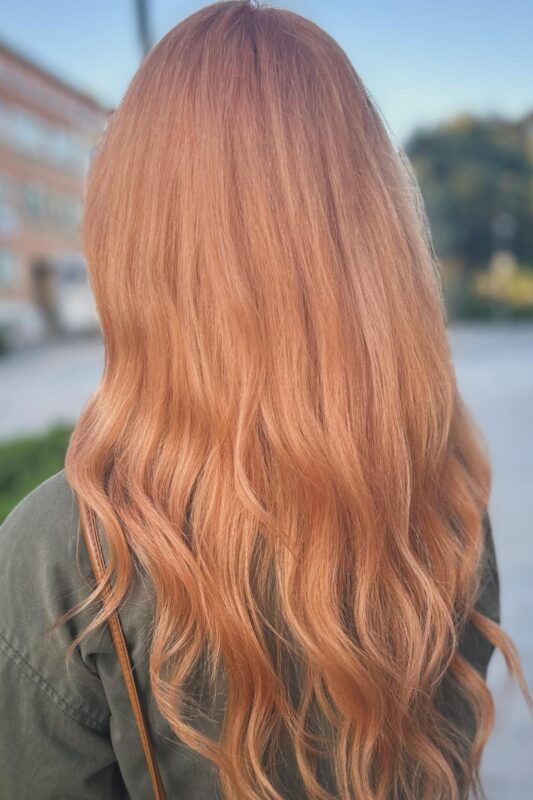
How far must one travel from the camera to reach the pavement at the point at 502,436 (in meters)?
2.86

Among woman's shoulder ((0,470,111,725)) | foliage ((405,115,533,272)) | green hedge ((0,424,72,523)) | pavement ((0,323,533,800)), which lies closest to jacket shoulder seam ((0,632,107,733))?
woman's shoulder ((0,470,111,725))

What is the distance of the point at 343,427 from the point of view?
1.03m

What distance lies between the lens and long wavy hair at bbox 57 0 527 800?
3.27ft

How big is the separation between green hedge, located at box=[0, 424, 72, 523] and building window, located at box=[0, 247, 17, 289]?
30682 mm

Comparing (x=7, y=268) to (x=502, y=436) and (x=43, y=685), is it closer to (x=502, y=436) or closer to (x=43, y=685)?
(x=502, y=436)

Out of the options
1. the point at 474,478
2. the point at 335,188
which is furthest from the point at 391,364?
the point at 474,478

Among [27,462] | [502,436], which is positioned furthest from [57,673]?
[502,436]

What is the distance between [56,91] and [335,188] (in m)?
40.6

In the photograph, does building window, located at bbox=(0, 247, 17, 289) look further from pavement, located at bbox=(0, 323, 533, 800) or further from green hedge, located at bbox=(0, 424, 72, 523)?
green hedge, located at bbox=(0, 424, 72, 523)

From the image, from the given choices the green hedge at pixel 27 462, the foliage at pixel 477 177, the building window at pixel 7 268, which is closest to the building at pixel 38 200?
the building window at pixel 7 268

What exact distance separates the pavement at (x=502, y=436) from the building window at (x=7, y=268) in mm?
9209

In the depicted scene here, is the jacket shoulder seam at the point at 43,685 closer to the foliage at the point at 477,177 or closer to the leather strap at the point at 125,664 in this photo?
the leather strap at the point at 125,664

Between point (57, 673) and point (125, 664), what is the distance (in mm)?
92

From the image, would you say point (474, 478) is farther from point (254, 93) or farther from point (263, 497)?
point (254, 93)
